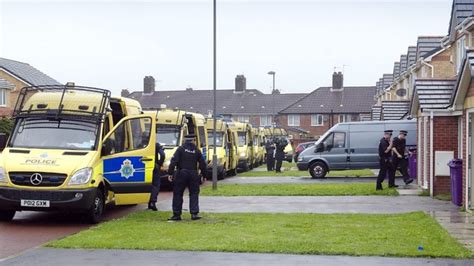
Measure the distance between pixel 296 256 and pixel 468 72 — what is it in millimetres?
6946

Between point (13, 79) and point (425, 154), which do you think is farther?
point (13, 79)

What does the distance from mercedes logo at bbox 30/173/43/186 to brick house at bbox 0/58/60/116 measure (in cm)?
3839

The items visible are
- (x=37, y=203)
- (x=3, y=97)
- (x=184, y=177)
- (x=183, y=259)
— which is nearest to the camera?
(x=183, y=259)

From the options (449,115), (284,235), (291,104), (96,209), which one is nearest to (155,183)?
(96,209)

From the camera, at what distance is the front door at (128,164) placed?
14.1 m

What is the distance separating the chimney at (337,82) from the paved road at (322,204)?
64.7m

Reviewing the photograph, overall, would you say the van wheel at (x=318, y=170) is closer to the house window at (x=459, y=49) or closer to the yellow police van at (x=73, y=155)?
the house window at (x=459, y=49)

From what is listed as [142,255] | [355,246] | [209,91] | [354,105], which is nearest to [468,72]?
[355,246]

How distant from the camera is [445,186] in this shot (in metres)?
18.7

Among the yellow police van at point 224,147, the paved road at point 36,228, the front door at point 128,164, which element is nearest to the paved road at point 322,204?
the front door at point 128,164

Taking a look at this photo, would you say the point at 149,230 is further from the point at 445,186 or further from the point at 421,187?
the point at 421,187

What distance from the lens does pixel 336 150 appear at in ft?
91.9

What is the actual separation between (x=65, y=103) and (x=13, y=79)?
46.1m

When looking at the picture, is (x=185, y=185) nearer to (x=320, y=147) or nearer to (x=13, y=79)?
(x=320, y=147)
